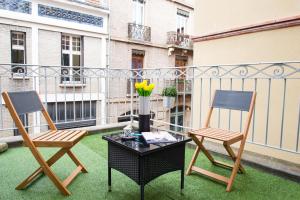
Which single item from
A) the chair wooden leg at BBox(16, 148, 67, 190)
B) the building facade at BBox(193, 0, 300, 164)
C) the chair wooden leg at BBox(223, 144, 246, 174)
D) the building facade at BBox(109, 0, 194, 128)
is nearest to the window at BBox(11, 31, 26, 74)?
the building facade at BBox(109, 0, 194, 128)

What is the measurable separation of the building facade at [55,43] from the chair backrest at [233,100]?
4.97 meters

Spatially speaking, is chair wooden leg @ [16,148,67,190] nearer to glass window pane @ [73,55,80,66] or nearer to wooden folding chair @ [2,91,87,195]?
wooden folding chair @ [2,91,87,195]

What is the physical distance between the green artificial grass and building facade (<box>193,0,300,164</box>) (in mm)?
1057

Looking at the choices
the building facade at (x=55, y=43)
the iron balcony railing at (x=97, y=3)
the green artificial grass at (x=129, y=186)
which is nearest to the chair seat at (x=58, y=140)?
the green artificial grass at (x=129, y=186)

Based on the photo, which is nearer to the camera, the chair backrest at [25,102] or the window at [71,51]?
the chair backrest at [25,102]

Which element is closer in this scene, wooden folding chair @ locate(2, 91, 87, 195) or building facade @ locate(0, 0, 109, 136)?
wooden folding chair @ locate(2, 91, 87, 195)

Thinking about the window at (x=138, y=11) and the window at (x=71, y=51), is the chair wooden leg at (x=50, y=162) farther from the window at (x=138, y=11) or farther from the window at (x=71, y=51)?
the window at (x=138, y=11)

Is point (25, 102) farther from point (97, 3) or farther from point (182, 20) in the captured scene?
point (182, 20)

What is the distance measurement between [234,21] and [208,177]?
3.41 meters

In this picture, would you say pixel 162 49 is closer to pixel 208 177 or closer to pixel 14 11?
pixel 14 11

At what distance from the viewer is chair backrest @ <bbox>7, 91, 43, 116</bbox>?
82.7 inches

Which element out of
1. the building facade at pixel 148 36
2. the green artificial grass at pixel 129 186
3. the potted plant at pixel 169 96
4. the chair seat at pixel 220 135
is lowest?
the green artificial grass at pixel 129 186

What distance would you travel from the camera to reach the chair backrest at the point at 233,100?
2322 millimetres

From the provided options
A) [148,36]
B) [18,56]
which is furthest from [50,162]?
[148,36]
